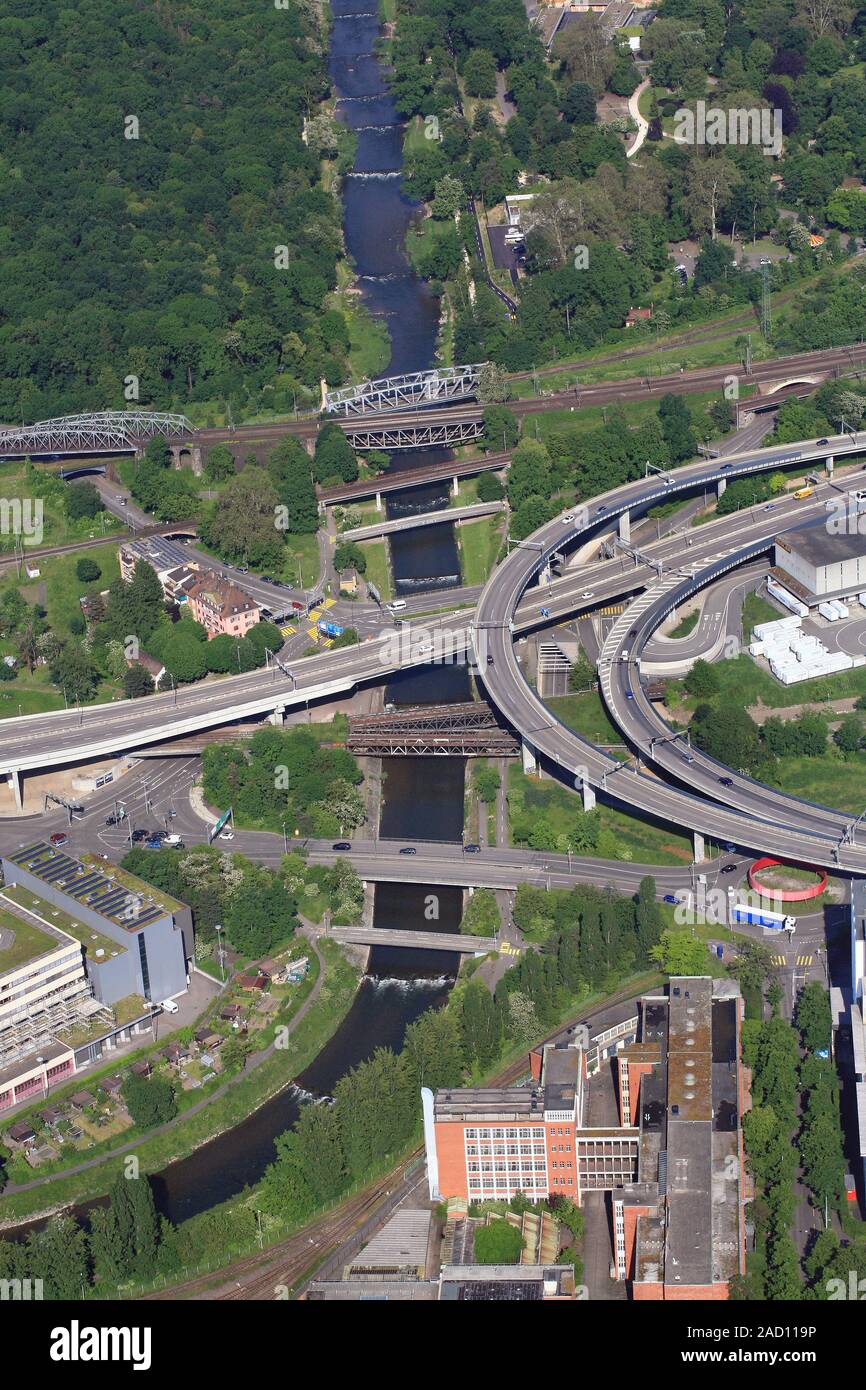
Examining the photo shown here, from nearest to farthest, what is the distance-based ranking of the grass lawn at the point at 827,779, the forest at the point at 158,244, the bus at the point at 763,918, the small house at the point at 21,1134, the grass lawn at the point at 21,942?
the small house at the point at 21,1134, the grass lawn at the point at 21,942, the bus at the point at 763,918, the grass lawn at the point at 827,779, the forest at the point at 158,244

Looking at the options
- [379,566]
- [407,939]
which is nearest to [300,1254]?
[407,939]

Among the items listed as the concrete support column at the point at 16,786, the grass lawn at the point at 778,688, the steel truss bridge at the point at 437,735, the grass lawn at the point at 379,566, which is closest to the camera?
the concrete support column at the point at 16,786

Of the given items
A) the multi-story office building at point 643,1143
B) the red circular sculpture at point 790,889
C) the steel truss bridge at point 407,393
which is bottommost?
the multi-story office building at point 643,1143

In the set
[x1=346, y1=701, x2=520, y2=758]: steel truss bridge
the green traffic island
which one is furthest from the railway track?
[x1=346, y1=701, x2=520, y2=758]: steel truss bridge

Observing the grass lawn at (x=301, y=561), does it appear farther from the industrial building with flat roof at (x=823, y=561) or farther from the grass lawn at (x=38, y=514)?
the industrial building with flat roof at (x=823, y=561)

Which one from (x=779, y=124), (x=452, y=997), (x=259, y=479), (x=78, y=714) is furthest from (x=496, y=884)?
(x=779, y=124)

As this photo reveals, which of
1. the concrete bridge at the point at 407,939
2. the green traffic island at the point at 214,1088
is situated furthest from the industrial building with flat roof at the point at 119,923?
the concrete bridge at the point at 407,939

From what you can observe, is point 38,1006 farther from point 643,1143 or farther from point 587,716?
point 587,716
